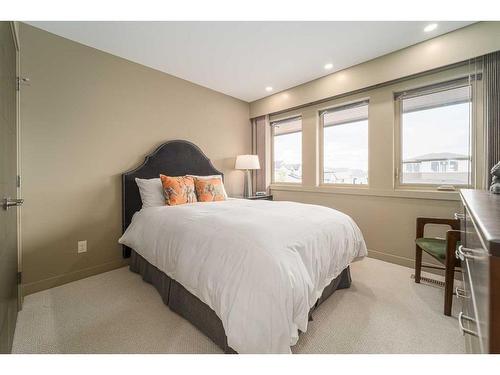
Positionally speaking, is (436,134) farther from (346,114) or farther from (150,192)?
(150,192)

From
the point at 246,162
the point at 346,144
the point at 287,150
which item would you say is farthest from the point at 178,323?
the point at 287,150

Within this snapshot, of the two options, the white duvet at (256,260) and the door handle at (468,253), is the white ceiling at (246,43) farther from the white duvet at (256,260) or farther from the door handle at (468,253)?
the door handle at (468,253)

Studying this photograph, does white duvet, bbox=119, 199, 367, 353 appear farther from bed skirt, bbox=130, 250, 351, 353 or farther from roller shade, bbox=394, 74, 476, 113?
roller shade, bbox=394, 74, 476, 113

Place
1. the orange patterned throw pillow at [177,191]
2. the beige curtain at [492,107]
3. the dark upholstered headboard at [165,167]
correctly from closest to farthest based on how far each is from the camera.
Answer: the beige curtain at [492,107], the orange patterned throw pillow at [177,191], the dark upholstered headboard at [165,167]

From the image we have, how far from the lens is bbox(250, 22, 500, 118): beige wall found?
209 centimetres

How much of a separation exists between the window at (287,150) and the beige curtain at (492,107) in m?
2.24

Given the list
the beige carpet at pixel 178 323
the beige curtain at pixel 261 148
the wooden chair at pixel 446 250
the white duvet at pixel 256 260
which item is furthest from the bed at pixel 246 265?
the beige curtain at pixel 261 148

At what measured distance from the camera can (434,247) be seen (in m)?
2.01

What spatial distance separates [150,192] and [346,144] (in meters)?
2.87

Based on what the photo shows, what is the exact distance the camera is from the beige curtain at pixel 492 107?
2.04 metres

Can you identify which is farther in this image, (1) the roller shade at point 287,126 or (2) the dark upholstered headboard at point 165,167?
(1) the roller shade at point 287,126

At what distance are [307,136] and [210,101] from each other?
175 cm
